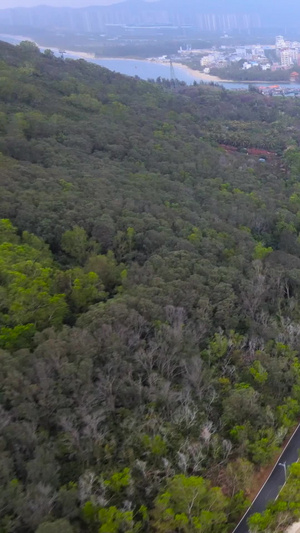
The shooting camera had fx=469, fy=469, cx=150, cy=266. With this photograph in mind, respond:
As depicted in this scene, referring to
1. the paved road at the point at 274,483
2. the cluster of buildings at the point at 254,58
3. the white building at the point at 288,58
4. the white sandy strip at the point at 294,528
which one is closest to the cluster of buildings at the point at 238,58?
the cluster of buildings at the point at 254,58

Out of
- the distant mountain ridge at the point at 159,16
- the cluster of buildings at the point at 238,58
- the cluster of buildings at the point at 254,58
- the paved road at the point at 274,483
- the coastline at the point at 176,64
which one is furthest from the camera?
the distant mountain ridge at the point at 159,16

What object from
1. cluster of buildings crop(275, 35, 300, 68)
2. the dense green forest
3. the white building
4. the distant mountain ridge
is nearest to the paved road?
the dense green forest

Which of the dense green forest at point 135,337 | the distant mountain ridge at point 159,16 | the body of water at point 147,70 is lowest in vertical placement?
the dense green forest at point 135,337

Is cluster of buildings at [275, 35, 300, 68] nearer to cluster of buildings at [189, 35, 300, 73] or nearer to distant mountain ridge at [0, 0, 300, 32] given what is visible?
cluster of buildings at [189, 35, 300, 73]

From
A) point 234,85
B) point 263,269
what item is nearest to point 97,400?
point 263,269

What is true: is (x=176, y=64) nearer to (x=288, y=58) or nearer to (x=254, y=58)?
(x=254, y=58)

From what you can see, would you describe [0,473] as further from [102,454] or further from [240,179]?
[240,179]

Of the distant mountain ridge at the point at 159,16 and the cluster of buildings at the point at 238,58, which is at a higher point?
the distant mountain ridge at the point at 159,16

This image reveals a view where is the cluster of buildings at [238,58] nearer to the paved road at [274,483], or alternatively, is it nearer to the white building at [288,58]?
the white building at [288,58]
